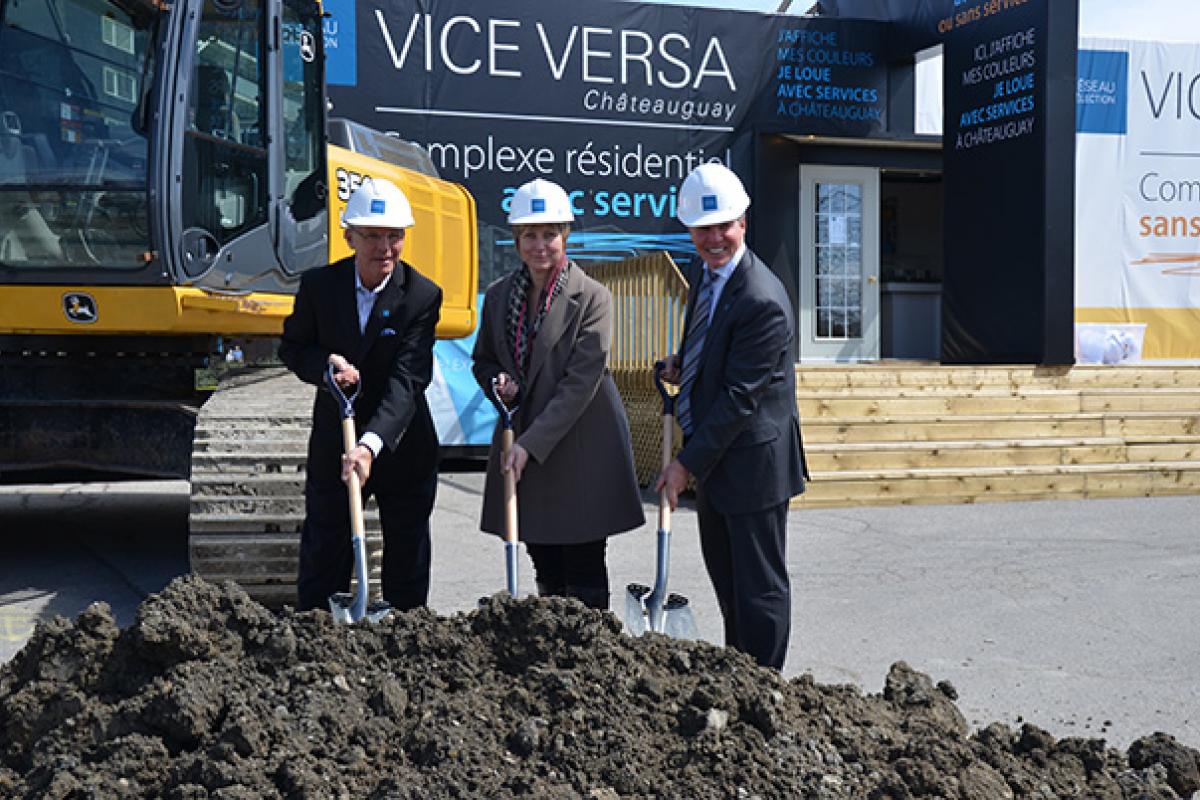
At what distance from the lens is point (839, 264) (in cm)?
1677

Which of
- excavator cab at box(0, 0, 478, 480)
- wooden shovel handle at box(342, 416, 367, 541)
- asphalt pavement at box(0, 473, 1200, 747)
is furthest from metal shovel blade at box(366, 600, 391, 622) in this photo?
excavator cab at box(0, 0, 478, 480)

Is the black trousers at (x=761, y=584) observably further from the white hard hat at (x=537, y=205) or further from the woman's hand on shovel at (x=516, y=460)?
the white hard hat at (x=537, y=205)

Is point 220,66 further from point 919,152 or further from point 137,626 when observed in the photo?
point 919,152

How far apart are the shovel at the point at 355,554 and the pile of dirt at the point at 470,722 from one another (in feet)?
1.83

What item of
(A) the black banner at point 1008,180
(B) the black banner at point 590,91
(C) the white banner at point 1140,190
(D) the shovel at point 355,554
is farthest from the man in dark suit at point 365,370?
(C) the white banner at point 1140,190

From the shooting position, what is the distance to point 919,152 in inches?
651

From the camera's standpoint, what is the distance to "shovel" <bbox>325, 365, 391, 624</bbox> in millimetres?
4492

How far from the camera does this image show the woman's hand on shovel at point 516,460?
485 cm

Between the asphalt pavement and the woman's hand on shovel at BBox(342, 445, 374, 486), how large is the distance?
76.2 inches

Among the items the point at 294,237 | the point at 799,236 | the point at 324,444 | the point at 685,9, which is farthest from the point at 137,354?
the point at 799,236

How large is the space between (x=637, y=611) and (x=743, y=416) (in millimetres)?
829

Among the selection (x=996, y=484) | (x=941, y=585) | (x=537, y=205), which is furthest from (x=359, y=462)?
(x=996, y=484)

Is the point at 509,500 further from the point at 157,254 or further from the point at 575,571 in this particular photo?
the point at 157,254

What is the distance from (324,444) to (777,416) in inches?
65.3
